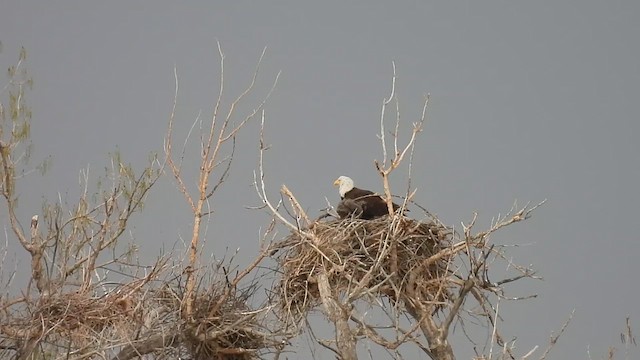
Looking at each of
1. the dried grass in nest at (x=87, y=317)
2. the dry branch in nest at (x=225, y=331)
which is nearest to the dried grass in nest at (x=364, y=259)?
the dry branch in nest at (x=225, y=331)

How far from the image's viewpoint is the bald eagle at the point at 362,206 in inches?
253

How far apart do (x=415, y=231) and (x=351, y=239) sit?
453mm

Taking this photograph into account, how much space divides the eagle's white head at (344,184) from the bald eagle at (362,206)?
326mm

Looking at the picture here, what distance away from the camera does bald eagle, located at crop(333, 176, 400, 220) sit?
21.1 ft

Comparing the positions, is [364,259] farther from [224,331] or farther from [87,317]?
[87,317]

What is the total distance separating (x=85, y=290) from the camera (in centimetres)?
580

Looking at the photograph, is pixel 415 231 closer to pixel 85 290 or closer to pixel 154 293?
pixel 154 293

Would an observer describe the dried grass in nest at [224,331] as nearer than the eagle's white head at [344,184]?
Yes

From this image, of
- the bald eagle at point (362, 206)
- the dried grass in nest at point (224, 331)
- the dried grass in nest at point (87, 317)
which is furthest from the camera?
the bald eagle at point (362, 206)

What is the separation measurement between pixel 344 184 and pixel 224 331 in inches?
83.8

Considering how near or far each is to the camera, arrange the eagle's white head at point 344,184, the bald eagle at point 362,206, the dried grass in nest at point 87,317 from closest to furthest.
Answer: the dried grass in nest at point 87,317
the bald eagle at point 362,206
the eagle's white head at point 344,184

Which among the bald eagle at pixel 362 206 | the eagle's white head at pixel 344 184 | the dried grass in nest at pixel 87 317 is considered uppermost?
the eagle's white head at pixel 344 184

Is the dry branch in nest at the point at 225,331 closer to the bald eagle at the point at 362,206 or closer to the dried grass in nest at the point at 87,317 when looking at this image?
the dried grass in nest at the point at 87,317

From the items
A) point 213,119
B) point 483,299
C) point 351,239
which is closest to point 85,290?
point 213,119
